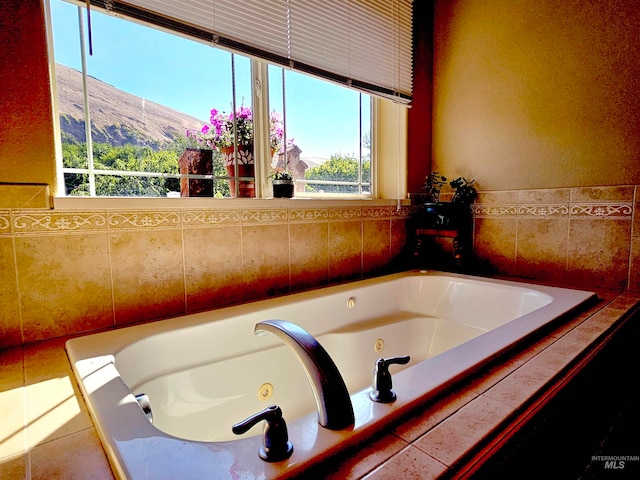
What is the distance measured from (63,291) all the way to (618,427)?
6.35ft

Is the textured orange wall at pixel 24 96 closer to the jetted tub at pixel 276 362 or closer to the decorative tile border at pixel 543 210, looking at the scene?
the jetted tub at pixel 276 362

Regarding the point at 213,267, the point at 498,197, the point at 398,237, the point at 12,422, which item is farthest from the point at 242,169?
the point at 498,197

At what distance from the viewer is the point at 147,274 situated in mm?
1305

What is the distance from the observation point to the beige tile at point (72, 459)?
545 mm

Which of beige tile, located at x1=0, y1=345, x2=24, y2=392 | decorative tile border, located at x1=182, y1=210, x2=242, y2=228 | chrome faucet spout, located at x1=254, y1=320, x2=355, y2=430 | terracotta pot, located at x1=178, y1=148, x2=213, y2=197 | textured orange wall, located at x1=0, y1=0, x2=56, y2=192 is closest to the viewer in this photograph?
chrome faucet spout, located at x1=254, y1=320, x2=355, y2=430

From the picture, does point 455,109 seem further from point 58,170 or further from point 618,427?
point 58,170

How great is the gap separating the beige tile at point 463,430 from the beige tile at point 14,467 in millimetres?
643

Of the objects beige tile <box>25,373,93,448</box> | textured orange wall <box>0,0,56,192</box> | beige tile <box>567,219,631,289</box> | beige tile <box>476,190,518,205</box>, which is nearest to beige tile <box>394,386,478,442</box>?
beige tile <box>25,373,93,448</box>

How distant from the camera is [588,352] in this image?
972 millimetres

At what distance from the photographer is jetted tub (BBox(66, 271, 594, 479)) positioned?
1.92 feet

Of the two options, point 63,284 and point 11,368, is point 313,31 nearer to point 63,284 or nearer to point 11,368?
point 63,284

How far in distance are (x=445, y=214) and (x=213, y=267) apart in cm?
141

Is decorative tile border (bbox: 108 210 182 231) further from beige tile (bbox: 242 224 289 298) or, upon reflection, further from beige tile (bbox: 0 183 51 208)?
beige tile (bbox: 242 224 289 298)

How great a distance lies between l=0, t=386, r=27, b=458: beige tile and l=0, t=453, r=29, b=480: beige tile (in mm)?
11
